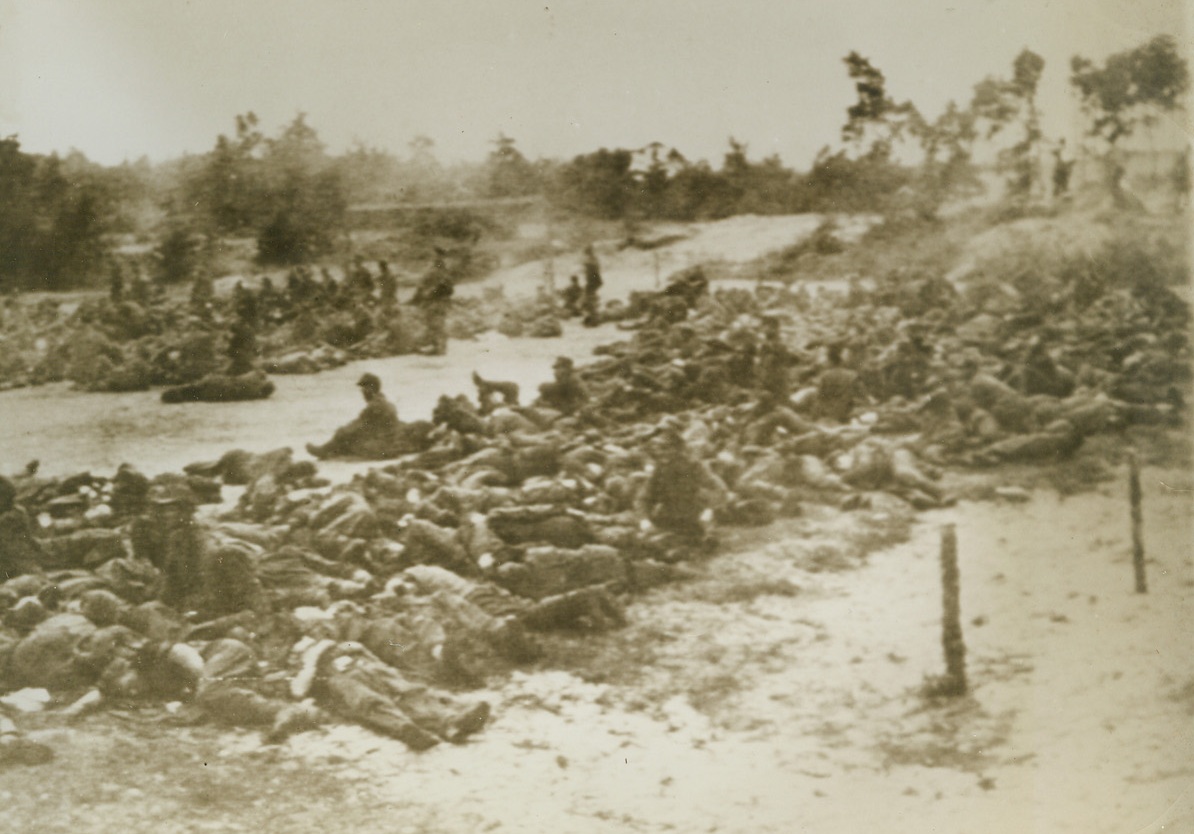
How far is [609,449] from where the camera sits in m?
5.04

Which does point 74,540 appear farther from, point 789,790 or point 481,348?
point 789,790

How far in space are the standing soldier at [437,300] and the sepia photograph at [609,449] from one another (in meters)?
0.03

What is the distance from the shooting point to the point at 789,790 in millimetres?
4059

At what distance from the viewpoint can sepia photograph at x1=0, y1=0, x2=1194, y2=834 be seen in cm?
413

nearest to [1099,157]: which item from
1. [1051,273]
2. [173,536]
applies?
[1051,273]

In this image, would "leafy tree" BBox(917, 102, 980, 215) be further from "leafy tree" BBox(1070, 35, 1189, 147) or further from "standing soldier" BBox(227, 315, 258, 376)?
"standing soldier" BBox(227, 315, 258, 376)

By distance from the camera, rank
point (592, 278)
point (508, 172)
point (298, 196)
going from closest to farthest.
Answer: point (508, 172) → point (298, 196) → point (592, 278)

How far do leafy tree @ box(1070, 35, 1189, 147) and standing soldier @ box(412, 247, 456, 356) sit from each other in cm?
316

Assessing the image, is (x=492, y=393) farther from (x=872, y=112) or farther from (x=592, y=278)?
(x=872, y=112)

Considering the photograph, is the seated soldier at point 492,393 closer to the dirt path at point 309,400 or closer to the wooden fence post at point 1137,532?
the dirt path at point 309,400

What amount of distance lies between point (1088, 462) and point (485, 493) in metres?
2.91

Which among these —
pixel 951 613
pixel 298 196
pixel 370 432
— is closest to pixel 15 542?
pixel 370 432

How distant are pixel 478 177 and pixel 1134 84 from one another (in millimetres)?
3188

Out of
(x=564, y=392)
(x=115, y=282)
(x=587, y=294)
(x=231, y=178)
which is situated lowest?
(x=564, y=392)
